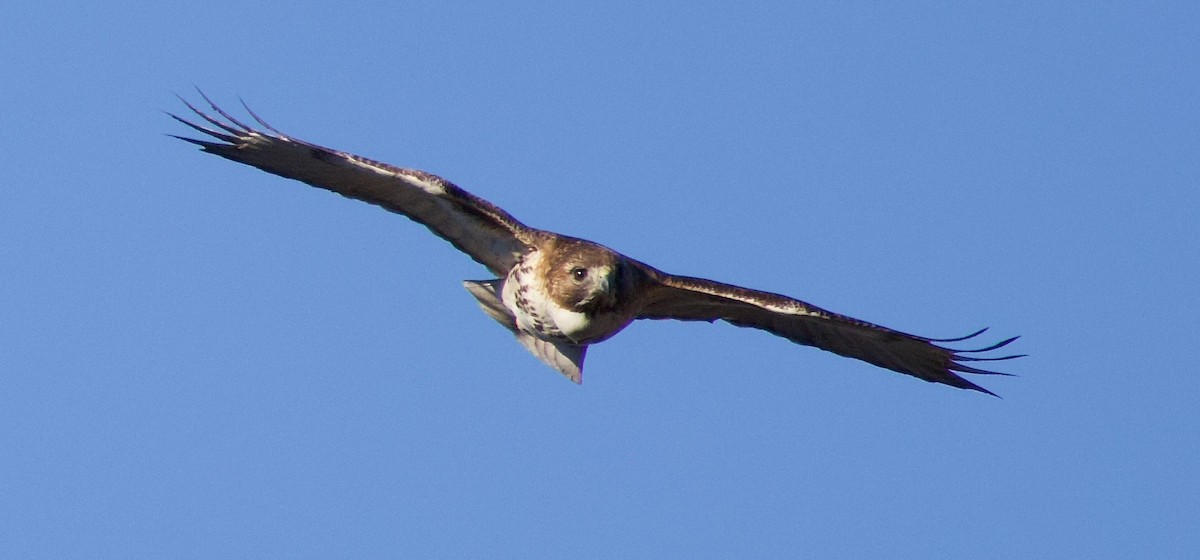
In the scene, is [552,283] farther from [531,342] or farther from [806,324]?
[806,324]

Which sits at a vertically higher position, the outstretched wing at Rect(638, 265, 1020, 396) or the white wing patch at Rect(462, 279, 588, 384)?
the outstretched wing at Rect(638, 265, 1020, 396)

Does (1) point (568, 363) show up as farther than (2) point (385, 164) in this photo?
Yes

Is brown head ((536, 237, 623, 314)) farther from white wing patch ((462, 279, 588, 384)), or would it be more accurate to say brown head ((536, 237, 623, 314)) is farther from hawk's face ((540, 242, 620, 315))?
white wing patch ((462, 279, 588, 384))

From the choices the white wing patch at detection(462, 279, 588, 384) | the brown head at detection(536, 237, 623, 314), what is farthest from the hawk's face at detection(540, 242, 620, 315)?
the white wing patch at detection(462, 279, 588, 384)

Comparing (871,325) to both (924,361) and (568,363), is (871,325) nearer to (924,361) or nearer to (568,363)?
(924,361)

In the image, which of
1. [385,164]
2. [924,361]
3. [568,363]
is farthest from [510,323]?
[924,361]

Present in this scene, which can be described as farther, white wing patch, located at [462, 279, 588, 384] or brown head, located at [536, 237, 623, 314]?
white wing patch, located at [462, 279, 588, 384]
